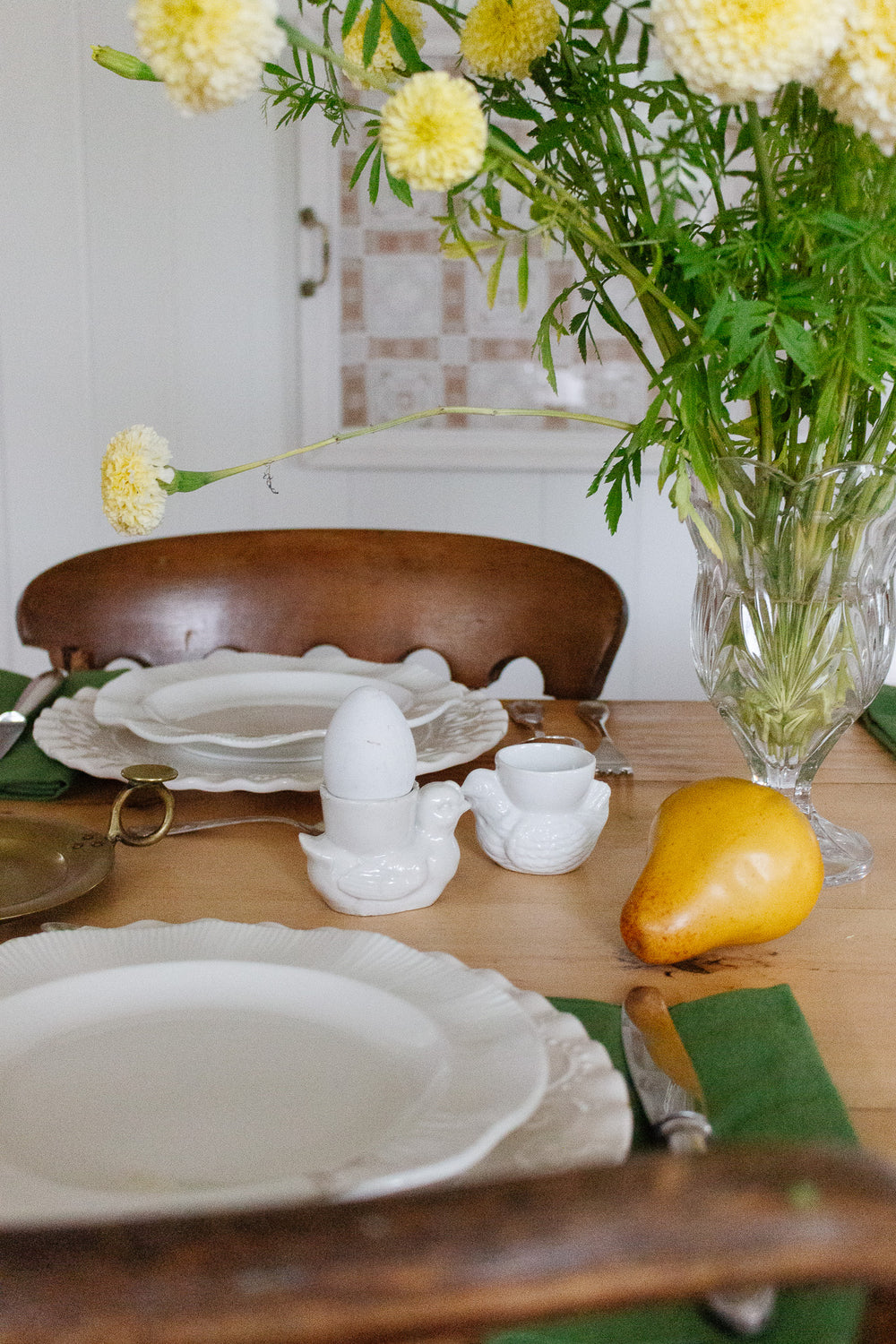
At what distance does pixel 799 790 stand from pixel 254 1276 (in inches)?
23.9

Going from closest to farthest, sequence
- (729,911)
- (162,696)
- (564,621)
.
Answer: (729,911)
(162,696)
(564,621)

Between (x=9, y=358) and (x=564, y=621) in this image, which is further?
(x=9, y=358)

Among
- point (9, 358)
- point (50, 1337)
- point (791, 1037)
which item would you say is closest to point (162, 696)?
point (791, 1037)

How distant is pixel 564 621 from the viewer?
139cm

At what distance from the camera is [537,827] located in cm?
70

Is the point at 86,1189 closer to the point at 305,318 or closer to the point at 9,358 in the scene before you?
the point at 305,318

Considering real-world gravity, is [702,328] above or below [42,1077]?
above

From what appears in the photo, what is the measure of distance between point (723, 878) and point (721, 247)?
0.32 metres

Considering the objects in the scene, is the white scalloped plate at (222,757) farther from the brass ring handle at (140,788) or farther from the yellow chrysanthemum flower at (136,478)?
the yellow chrysanthemum flower at (136,478)

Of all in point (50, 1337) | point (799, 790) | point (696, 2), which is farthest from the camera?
point (799, 790)

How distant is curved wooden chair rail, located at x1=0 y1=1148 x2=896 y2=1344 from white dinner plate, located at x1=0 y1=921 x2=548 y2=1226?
0.14 meters

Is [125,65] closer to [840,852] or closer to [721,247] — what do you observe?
[721,247]

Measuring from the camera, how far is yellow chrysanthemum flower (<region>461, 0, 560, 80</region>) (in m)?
0.61

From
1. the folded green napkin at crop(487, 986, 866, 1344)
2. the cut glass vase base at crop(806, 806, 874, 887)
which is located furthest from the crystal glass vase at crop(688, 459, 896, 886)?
the folded green napkin at crop(487, 986, 866, 1344)
